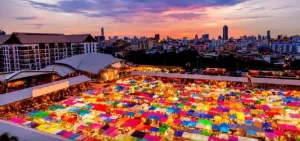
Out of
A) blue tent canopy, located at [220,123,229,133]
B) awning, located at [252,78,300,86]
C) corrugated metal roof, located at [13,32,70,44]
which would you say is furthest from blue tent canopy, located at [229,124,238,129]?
corrugated metal roof, located at [13,32,70,44]

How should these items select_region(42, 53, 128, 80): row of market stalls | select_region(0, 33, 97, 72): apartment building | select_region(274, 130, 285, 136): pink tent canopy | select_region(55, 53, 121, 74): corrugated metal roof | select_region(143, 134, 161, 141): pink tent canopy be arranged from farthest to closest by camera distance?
select_region(0, 33, 97, 72): apartment building < select_region(42, 53, 128, 80): row of market stalls < select_region(55, 53, 121, 74): corrugated metal roof < select_region(274, 130, 285, 136): pink tent canopy < select_region(143, 134, 161, 141): pink tent canopy

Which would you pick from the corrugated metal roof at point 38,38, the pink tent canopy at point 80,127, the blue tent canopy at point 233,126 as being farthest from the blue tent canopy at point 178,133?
the corrugated metal roof at point 38,38

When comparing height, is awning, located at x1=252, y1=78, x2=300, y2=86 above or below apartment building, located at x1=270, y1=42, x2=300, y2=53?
below

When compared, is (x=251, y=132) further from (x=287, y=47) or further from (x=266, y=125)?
(x=287, y=47)

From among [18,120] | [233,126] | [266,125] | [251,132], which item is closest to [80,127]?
[18,120]

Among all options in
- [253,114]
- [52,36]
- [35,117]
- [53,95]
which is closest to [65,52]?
[52,36]

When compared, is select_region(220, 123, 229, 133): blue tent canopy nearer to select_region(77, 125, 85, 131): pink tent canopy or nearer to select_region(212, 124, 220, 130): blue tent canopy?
select_region(212, 124, 220, 130): blue tent canopy
